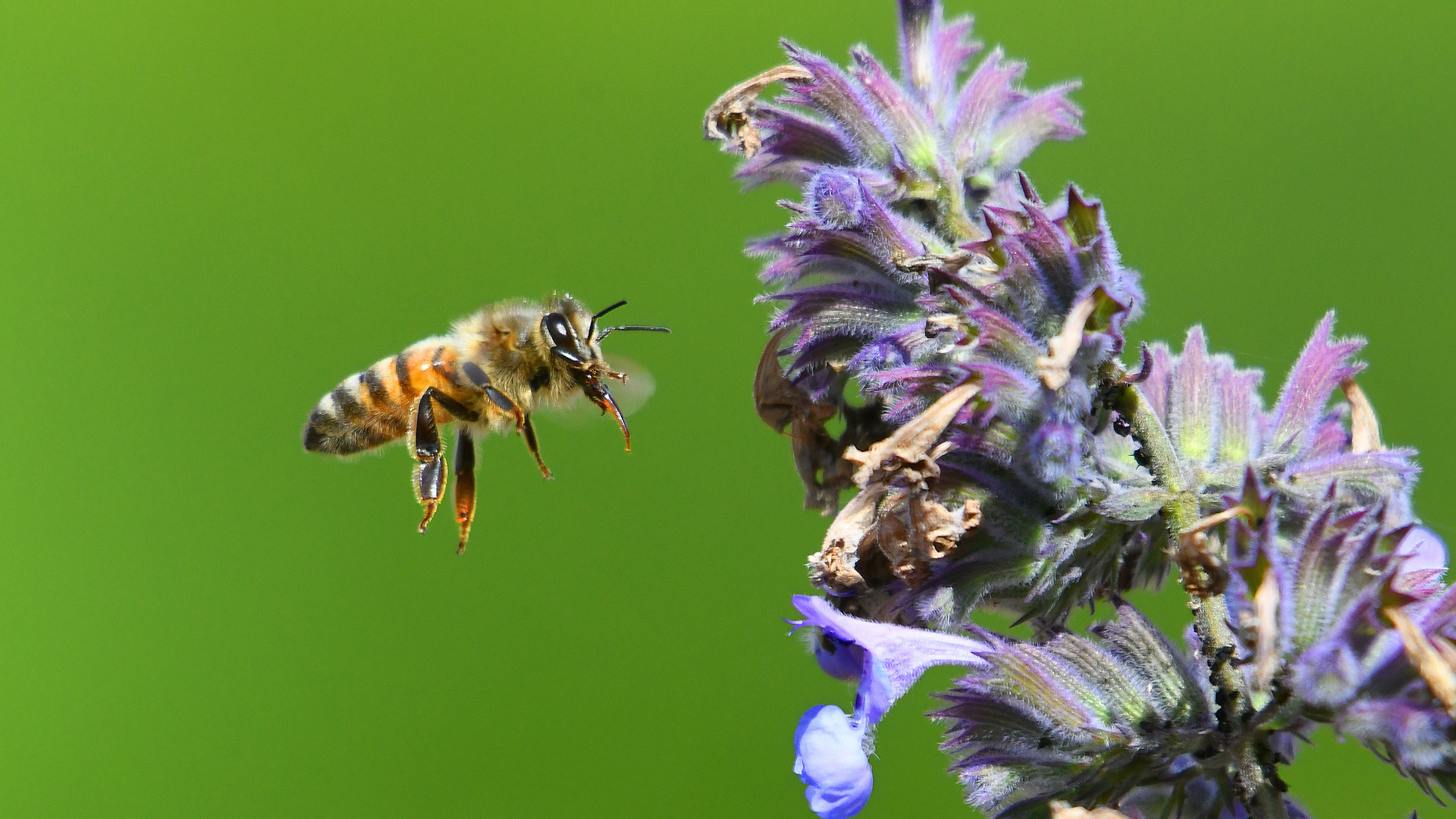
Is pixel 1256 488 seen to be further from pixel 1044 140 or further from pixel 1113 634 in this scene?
pixel 1044 140

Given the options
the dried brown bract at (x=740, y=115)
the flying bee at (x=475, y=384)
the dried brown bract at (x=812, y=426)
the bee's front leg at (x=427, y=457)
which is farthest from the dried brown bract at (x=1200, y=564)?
the bee's front leg at (x=427, y=457)

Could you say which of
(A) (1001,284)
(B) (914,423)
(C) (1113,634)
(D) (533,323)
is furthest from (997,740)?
(D) (533,323)

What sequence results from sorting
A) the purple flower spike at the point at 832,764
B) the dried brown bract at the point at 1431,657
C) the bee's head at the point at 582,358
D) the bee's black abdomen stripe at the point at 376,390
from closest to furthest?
the dried brown bract at the point at 1431,657 < the purple flower spike at the point at 832,764 < the bee's head at the point at 582,358 < the bee's black abdomen stripe at the point at 376,390

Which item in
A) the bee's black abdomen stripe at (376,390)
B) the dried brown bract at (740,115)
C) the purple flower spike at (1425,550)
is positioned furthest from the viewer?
the bee's black abdomen stripe at (376,390)

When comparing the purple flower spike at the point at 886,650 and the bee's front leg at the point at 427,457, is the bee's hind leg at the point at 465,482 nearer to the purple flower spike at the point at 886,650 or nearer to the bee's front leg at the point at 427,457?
the bee's front leg at the point at 427,457

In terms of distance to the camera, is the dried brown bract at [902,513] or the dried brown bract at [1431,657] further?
the dried brown bract at [902,513]

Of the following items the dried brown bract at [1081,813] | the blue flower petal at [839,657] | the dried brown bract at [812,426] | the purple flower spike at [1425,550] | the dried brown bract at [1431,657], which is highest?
the dried brown bract at [812,426]
